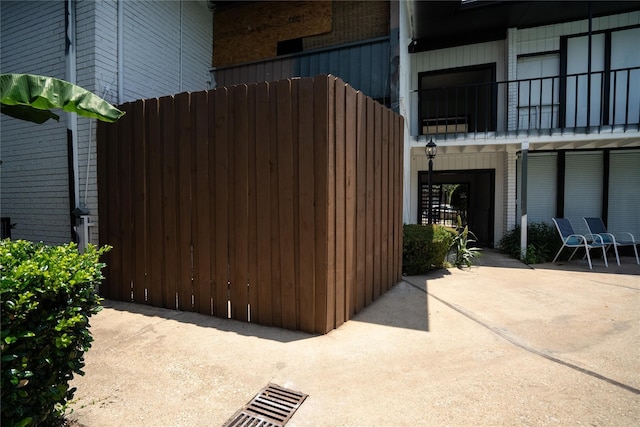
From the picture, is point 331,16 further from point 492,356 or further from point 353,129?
point 492,356

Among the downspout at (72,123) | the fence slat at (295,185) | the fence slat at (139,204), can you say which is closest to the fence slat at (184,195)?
the fence slat at (139,204)

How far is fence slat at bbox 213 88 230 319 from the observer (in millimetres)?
3475

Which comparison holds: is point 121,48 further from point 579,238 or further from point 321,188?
point 579,238

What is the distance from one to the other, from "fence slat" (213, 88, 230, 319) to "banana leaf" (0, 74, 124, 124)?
0.99m

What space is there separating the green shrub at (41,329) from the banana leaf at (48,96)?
1.28 m

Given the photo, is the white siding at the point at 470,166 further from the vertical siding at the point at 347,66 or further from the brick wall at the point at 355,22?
the brick wall at the point at 355,22

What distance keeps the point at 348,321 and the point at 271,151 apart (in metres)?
1.98

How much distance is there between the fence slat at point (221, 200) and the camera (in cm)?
347

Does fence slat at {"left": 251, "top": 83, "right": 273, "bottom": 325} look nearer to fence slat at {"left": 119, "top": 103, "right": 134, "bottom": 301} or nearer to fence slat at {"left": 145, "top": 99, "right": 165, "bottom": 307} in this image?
fence slat at {"left": 145, "top": 99, "right": 165, "bottom": 307}

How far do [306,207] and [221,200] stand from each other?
1.04 metres

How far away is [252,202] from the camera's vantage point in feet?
11.0

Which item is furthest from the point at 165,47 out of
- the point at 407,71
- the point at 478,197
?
the point at 478,197

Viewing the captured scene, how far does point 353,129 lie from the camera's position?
3.45m

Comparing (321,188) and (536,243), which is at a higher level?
(321,188)
